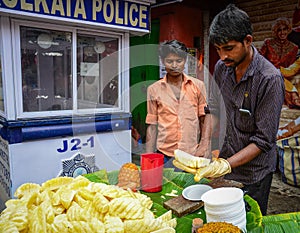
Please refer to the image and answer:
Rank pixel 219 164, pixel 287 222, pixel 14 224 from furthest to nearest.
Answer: pixel 219 164, pixel 287 222, pixel 14 224

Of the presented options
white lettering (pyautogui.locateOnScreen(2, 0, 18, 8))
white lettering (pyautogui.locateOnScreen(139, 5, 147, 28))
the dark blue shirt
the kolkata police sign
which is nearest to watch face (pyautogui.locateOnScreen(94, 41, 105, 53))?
the kolkata police sign

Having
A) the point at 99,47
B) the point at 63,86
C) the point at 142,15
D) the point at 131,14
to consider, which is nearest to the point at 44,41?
the point at 63,86

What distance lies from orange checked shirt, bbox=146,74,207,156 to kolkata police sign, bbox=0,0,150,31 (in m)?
0.86

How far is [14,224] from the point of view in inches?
44.3

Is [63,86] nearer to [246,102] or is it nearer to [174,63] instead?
[174,63]

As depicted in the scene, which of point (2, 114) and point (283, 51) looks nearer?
point (2, 114)

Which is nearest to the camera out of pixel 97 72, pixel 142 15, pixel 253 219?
pixel 253 219

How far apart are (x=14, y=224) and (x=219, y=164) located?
1.09m

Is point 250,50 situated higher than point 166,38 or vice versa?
point 166,38

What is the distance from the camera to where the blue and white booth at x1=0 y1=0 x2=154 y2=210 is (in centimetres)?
252

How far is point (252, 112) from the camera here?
6.21 feet

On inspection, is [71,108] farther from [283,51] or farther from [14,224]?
[283,51]

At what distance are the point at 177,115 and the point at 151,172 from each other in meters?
0.98

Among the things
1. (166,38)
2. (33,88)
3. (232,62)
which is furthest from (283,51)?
(33,88)
